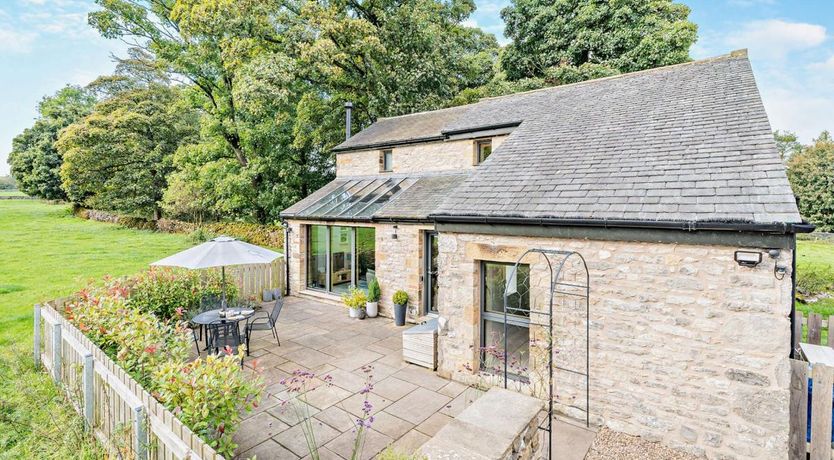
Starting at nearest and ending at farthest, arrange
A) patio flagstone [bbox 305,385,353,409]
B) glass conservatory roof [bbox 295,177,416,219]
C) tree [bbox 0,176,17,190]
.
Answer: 1. patio flagstone [bbox 305,385,353,409]
2. glass conservatory roof [bbox 295,177,416,219]
3. tree [bbox 0,176,17,190]

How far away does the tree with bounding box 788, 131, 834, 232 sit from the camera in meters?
25.5

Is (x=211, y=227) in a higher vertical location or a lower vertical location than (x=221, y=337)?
higher

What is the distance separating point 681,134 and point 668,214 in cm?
247

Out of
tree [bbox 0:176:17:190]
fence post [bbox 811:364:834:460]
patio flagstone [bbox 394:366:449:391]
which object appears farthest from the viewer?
tree [bbox 0:176:17:190]

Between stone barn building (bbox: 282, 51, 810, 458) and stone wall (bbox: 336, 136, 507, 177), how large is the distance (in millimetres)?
2675

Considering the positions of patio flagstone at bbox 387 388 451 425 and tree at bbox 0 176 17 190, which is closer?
patio flagstone at bbox 387 388 451 425

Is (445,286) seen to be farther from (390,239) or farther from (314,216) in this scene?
(314,216)

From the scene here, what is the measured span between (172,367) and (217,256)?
3.77m

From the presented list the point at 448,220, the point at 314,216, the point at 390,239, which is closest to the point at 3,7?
the point at 314,216

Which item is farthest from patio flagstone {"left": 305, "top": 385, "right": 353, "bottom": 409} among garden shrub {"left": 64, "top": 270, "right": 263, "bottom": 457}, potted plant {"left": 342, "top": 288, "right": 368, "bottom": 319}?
potted plant {"left": 342, "top": 288, "right": 368, "bottom": 319}

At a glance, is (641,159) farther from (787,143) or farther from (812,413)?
(787,143)

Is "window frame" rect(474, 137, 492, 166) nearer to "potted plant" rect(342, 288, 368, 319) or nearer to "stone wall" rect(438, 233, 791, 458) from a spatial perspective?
"potted plant" rect(342, 288, 368, 319)

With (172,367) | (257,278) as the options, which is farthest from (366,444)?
(257,278)

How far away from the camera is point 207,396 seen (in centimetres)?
370
